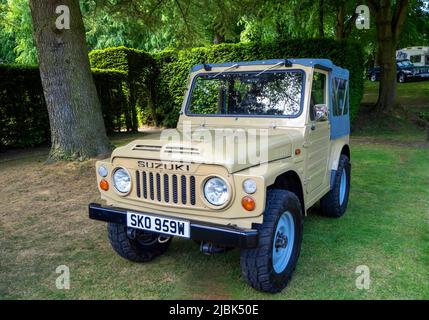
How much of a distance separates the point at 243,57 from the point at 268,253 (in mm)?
11176

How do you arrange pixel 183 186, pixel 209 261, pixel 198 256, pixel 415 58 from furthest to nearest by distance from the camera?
pixel 415 58 < pixel 198 256 < pixel 209 261 < pixel 183 186

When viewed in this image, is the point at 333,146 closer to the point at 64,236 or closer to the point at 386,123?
the point at 64,236

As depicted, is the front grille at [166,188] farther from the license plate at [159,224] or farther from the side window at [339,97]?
the side window at [339,97]

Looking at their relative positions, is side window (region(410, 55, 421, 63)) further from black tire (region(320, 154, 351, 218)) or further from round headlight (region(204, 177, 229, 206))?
round headlight (region(204, 177, 229, 206))

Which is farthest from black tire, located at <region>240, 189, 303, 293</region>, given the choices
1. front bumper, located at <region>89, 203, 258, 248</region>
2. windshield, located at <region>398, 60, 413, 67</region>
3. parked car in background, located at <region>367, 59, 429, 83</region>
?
windshield, located at <region>398, 60, 413, 67</region>

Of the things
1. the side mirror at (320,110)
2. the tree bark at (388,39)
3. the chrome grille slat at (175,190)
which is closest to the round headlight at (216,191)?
the chrome grille slat at (175,190)

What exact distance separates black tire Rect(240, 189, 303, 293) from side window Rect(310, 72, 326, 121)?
49.4 inches

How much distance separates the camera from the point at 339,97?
197 inches

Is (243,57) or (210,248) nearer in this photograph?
(210,248)

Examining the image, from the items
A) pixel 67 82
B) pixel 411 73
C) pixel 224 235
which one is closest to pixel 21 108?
pixel 67 82

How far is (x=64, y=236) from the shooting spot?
15.1 feet

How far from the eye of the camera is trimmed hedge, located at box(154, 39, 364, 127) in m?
11.9

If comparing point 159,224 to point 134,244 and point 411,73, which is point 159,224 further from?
point 411,73
